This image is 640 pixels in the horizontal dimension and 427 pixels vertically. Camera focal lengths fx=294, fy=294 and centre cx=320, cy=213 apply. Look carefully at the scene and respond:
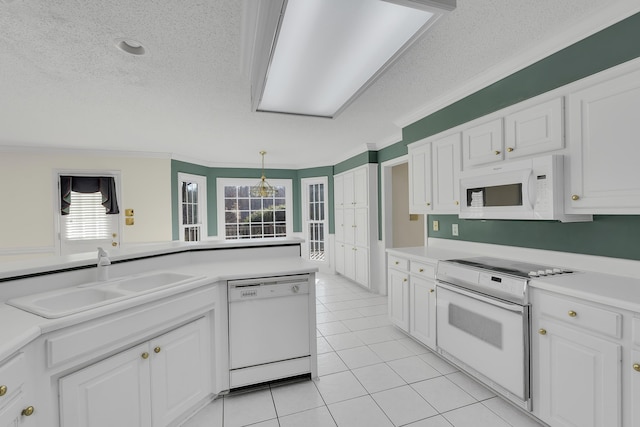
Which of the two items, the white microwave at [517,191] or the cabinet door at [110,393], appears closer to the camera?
the cabinet door at [110,393]

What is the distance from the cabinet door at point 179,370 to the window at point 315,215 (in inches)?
184

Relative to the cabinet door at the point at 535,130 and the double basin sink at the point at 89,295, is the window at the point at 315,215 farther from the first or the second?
the double basin sink at the point at 89,295

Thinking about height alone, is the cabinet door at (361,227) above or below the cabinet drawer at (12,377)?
above

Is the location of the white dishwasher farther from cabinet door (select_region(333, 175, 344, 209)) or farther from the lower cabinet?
cabinet door (select_region(333, 175, 344, 209))

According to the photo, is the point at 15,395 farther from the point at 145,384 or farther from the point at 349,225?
the point at 349,225

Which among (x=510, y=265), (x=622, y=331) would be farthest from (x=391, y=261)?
(x=622, y=331)

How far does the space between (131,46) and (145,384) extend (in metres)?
2.17

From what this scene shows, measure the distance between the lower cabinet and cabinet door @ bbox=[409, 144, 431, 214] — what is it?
2.46 meters

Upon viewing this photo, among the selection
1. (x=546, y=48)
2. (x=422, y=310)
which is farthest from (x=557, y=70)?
(x=422, y=310)

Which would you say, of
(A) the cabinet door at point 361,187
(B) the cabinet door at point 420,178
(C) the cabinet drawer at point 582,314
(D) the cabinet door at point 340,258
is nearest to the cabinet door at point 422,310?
(B) the cabinet door at point 420,178

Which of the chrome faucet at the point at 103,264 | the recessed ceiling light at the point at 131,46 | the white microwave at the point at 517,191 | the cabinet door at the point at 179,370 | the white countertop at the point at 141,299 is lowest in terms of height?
the cabinet door at the point at 179,370

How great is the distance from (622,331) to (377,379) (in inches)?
62.9

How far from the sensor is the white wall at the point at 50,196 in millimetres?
4691

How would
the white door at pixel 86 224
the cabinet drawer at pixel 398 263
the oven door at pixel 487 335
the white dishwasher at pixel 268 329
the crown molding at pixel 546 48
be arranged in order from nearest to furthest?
the crown molding at pixel 546 48 < the oven door at pixel 487 335 < the white dishwasher at pixel 268 329 < the cabinet drawer at pixel 398 263 < the white door at pixel 86 224
